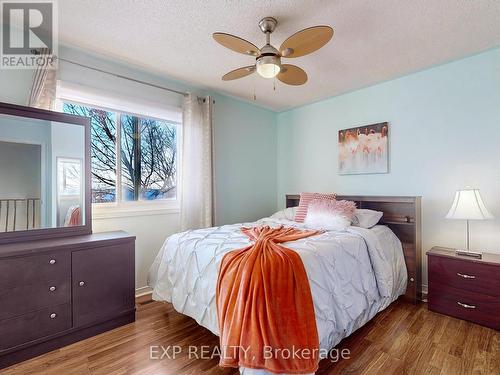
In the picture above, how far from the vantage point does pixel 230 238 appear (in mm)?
2162

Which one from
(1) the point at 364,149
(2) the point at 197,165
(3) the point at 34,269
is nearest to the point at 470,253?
(1) the point at 364,149

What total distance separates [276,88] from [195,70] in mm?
1096

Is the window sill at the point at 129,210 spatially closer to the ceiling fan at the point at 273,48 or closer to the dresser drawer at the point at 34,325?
the dresser drawer at the point at 34,325

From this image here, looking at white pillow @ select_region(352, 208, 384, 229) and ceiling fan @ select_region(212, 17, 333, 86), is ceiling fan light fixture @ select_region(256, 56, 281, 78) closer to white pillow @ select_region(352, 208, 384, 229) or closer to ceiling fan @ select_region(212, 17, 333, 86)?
ceiling fan @ select_region(212, 17, 333, 86)

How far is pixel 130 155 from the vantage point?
297 cm

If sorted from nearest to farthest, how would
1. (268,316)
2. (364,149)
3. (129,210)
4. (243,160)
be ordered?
(268,316) → (129,210) → (364,149) → (243,160)

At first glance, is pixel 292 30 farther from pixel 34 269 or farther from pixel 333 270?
pixel 34 269

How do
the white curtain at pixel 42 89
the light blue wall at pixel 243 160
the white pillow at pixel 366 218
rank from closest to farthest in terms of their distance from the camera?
1. the white curtain at pixel 42 89
2. the white pillow at pixel 366 218
3. the light blue wall at pixel 243 160

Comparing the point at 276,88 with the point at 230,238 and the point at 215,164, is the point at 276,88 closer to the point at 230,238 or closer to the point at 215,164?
the point at 215,164

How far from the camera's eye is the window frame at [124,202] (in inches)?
101

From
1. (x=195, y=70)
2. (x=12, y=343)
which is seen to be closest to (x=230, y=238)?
(x=12, y=343)

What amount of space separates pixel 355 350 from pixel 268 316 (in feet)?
3.06

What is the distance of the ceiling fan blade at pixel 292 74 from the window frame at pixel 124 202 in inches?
60.3

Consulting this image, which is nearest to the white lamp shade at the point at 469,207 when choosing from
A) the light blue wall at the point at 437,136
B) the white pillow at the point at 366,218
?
the light blue wall at the point at 437,136
